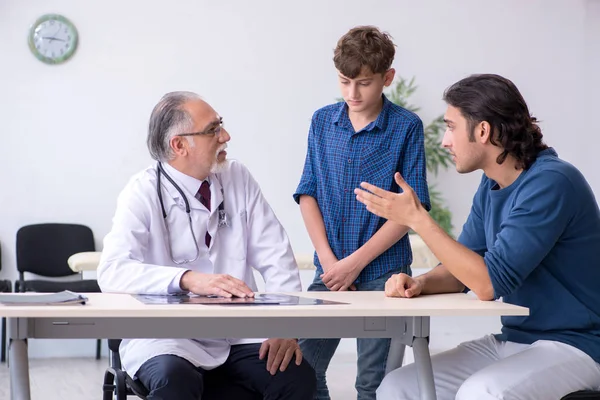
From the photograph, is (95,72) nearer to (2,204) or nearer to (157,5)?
(157,5)

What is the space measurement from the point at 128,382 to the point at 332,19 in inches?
178

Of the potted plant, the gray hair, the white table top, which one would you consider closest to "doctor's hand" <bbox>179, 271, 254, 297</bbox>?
the white table top

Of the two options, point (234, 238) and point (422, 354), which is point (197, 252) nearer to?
point (234, 238)

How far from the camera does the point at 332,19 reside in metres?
6.39

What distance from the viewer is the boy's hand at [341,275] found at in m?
2.78

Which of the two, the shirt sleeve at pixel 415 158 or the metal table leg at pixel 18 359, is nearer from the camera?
the metal table leg at pixel 18 359

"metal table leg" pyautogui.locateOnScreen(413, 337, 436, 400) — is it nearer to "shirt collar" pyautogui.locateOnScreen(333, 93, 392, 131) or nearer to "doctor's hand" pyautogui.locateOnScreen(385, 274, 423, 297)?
"doctor's hand" pyautogui.locateOnScreen(385, 274, 423, 297)

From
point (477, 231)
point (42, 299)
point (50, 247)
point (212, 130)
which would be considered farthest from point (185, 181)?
point (50, 247)

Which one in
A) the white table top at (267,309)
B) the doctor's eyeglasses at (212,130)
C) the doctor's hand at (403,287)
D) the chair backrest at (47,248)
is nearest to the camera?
the white table top at (267,309)

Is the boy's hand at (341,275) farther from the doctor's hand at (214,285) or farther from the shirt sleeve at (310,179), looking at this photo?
the doctor's hand at (214,285)

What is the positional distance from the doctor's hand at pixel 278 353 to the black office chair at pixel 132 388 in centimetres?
11

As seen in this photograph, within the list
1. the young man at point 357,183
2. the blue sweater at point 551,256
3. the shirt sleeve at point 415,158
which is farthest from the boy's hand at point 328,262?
the blue sweater at point 551,256

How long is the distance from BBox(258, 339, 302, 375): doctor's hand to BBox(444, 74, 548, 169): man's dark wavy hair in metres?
0.81

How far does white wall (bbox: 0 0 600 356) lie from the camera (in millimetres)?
6016
